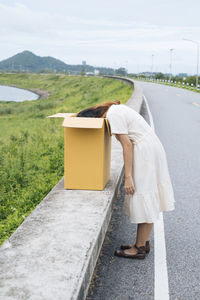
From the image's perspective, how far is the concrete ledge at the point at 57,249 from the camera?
262cm

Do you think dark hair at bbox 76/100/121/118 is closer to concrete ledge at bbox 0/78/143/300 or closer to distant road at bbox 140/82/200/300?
concrete ledge at bbox 0/78/143/300

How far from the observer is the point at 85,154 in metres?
4.45

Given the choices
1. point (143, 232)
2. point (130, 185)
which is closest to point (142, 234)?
point (143, 232)

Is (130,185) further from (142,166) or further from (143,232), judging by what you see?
(143,232)

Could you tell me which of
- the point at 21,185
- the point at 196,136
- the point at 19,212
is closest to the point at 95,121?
the point at 19,212

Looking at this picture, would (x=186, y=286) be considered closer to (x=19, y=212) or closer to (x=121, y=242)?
(x=121, y=242)

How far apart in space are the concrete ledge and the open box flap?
0.80 m

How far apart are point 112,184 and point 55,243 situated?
173 centimetres

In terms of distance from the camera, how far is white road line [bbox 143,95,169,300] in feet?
10.7

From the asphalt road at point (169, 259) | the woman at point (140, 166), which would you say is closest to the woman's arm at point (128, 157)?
the woman at point (140, 166)

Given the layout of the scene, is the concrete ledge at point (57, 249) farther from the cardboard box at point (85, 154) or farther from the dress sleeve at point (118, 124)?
the dress sleeve at point (118, 124)

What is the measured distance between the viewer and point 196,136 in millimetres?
11281

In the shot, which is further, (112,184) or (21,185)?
(21,185)

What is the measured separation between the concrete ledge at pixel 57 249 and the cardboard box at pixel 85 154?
0.13 metres
